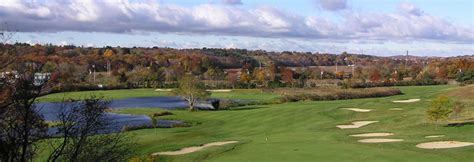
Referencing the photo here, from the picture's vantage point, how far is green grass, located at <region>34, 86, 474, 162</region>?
25.9 meters

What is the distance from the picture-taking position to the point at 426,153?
2547 centimetres

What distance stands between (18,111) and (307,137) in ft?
77.4

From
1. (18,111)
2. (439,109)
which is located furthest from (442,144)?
(18,111)

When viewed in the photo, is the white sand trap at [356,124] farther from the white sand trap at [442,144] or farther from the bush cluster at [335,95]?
the bush cluster at [335,95]

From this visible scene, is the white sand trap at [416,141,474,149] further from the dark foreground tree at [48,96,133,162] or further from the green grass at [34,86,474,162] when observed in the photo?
the dark foreground tree at [48,96,133,162]

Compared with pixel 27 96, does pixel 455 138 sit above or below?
below

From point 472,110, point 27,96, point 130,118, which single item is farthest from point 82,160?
point 130,118

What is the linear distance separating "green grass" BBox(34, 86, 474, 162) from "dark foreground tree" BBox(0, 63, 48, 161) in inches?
535

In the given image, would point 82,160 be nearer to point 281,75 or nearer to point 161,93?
point 161,93

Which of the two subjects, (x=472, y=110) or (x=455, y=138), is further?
(x=472, y=110)

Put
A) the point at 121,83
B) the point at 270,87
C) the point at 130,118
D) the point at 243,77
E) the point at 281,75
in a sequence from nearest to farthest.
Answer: the point at 130,118, the point at 270,87, the point at 121,83, the point at 243,77, the point at 281,75

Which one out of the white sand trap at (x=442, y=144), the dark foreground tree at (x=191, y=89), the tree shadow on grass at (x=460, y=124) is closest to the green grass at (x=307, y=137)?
the white sand trap at (x=442, y=144)

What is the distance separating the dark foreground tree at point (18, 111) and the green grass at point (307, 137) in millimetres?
13590

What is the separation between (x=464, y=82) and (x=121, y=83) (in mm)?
72617
